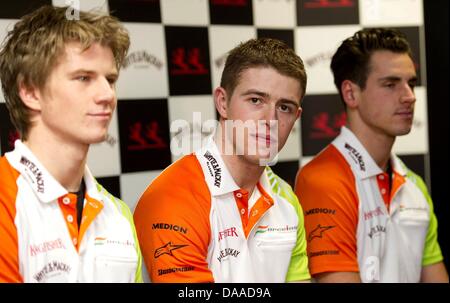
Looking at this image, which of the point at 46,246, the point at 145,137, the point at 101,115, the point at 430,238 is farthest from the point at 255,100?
the point at 430,238

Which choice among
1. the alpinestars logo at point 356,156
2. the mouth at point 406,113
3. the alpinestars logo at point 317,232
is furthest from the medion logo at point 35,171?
the mouth at point 406,113

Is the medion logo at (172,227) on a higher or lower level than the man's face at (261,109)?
lower

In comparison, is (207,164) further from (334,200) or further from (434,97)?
(434,97)

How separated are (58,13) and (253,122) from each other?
577 millimetres

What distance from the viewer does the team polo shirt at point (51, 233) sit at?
4.09 ft

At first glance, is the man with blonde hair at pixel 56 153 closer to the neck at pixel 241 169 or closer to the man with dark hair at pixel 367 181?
the neck at pixel 241 169

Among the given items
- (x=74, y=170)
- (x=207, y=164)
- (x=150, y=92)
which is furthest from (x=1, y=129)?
(x=207, y=164)

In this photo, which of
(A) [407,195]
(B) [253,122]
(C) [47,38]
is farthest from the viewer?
(A) [407,195]

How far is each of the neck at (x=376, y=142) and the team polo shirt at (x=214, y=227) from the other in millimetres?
341

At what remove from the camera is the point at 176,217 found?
1483 millimetres

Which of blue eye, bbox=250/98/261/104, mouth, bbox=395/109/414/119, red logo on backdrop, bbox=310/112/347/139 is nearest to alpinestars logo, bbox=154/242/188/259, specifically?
blue eye, bbox=250/98/261/104

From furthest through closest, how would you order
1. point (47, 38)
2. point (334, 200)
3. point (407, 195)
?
point (407, 195) → point (334, 200) → point (47, 38)

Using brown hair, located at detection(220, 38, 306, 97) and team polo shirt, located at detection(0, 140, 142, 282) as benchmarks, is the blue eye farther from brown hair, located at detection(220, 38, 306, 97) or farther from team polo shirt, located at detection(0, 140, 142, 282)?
team polo shirt, located at detection(0, 140, 142, 282)

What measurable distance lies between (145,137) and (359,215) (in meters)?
0.70
